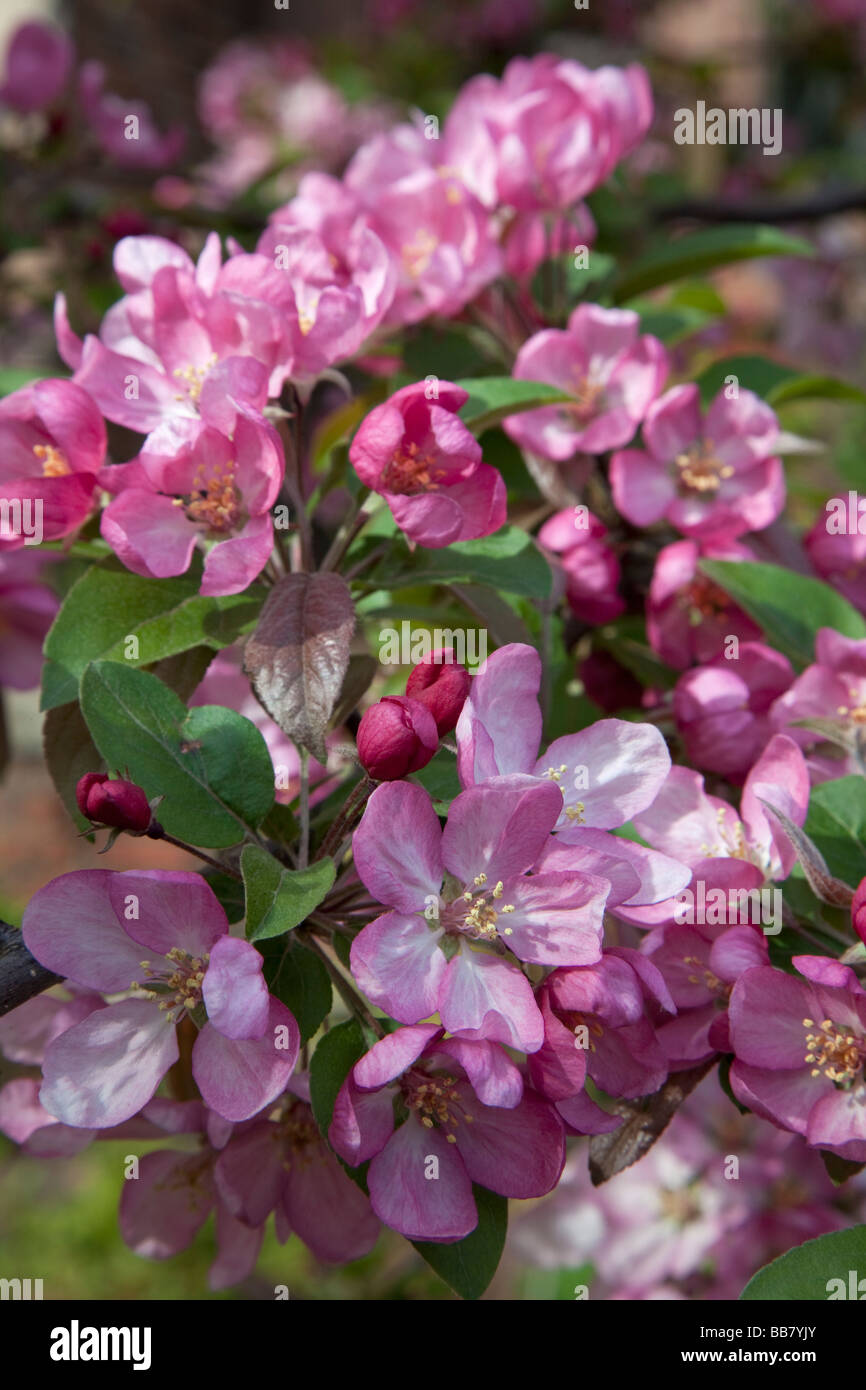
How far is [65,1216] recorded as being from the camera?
9.02 feet

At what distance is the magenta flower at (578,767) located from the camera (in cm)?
67

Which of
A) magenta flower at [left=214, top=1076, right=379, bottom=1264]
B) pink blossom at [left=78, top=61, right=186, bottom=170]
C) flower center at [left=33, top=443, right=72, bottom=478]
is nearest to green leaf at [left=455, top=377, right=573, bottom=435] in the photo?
flower center at [left=33, top=443, right=72, bottom=478]

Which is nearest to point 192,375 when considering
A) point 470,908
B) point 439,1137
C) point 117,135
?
point 470,908

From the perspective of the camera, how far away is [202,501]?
0.80 metres

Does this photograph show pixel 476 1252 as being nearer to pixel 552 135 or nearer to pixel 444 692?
pixel 444 692

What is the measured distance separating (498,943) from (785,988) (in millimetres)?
185

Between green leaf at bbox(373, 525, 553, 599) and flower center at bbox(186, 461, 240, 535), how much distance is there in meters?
0.13

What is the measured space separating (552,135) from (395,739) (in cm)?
81

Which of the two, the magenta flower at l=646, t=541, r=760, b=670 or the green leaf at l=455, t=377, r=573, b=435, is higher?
the green leaf at l=455, t=377, r=573, b=435

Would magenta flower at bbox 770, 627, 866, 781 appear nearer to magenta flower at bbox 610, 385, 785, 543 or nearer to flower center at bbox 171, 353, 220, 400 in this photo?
magenta flower at bbox 610, 385, 785, 543

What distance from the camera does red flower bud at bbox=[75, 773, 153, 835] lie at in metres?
0.67

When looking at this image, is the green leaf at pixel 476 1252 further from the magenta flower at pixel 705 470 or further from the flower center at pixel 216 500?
the magenta flower at pixel 705 470

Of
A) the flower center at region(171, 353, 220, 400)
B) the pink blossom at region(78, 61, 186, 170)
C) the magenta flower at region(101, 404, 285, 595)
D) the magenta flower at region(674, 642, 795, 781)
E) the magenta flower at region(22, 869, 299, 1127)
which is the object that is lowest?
the magenta flower at region(22, 869, 299, 1127)

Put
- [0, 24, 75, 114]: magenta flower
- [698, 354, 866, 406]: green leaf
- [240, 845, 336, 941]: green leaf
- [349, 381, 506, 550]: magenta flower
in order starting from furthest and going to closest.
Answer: [0, 24, 75, 114]: magenta flower, [698, 354, 866, 406]: green leaf, [349, 381, 506, 550]: magenta flower, [240, 845, 336, 941]: green leaf
